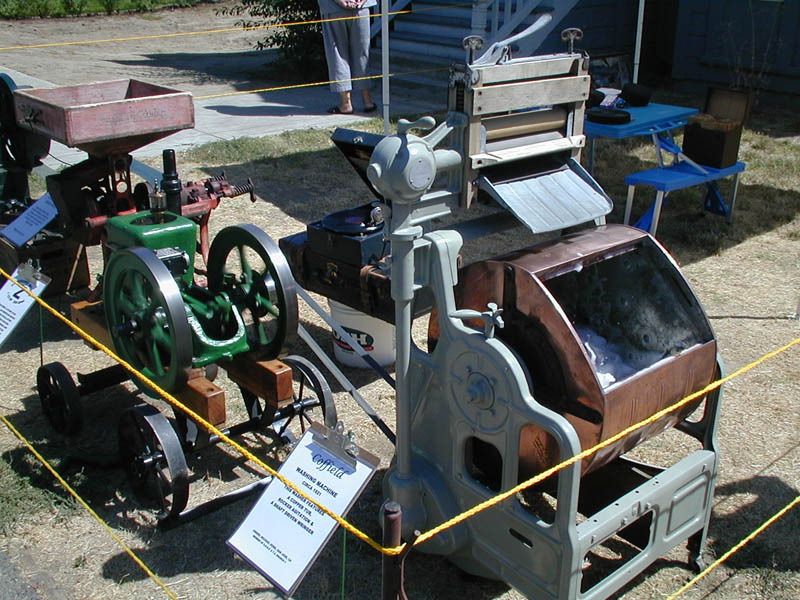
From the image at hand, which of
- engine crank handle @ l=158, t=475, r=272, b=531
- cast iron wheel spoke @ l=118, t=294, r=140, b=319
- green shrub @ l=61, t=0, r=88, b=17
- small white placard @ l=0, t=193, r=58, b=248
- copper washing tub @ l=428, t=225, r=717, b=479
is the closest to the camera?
copper washing tub @ l=428, t=225, r=717, b=479

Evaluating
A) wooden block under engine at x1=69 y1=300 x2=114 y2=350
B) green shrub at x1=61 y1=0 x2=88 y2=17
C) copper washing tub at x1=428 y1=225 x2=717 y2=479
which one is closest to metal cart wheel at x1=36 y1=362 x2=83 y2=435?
wooden block under engine at x1=69 y1=300 x2=114 y2=350

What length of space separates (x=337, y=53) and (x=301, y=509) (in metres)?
8.37

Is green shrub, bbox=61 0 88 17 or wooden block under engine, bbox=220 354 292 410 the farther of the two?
green shrub, bbox=61 0 88 17

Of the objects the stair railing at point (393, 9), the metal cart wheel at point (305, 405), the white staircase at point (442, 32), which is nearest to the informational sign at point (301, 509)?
the metal cart wheel at point (305, 405)

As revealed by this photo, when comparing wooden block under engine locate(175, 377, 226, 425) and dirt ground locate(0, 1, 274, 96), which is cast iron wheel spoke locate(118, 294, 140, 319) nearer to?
wooden block under engine locate(175, 377, 226, 425)

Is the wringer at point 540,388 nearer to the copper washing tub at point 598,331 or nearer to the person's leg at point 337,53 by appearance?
the copper washing tub at point 598,331

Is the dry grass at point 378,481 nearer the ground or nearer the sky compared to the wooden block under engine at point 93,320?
nearer the ground

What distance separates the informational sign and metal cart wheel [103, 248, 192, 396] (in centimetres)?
72

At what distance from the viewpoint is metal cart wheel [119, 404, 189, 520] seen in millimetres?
3227

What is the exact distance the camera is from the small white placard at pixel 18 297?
379cm

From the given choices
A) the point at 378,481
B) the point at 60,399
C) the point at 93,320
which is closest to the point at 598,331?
the point at 378,481

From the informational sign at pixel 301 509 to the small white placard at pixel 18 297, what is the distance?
5.79 feet

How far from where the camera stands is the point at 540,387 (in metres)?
2.90

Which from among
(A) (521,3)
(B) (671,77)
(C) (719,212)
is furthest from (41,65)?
(C) (719,212)
